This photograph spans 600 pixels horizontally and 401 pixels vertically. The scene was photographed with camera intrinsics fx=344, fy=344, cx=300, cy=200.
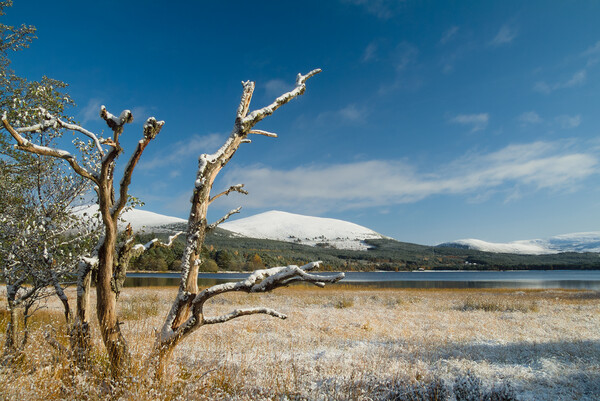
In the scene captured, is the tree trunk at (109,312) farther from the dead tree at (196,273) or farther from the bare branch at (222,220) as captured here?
the bare branch at (222,220)

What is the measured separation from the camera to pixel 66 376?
5.02 metres

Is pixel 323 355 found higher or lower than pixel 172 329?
lower

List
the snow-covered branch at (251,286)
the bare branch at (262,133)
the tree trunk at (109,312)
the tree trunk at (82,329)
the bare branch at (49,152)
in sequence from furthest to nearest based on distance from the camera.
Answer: the bare branch at (262,133)
the tree trunk at (82,329)
the tree trunk at (109,312)
the snow-covered branch at (251,286)
the bare branch at (49,152)

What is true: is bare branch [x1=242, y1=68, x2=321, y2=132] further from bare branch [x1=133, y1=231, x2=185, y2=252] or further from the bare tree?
bare branch [x1=133, y1=231, x2=185, y2=252]

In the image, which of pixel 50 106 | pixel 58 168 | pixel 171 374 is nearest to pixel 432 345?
pixel 171 374

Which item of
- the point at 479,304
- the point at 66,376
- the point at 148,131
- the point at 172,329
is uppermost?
the point at 148,131

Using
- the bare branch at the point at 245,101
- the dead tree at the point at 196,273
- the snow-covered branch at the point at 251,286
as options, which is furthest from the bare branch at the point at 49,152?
the bare branch at the point at 245,101

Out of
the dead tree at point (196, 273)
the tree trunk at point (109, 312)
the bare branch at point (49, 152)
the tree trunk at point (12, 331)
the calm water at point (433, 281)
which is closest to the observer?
the bare branch at point (49, 152)

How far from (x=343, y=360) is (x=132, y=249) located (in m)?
6.67

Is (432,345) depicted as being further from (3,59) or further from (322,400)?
(3,59)

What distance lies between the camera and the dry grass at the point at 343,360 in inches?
205

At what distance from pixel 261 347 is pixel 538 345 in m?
9.93

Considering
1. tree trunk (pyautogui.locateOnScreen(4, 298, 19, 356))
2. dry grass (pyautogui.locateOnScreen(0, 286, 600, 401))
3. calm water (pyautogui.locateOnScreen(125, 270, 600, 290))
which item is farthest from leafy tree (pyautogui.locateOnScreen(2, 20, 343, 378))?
calm water (pyautogui.locateOnScreen(125, 270, 600, 290))

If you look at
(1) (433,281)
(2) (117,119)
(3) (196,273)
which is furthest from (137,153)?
(1) (433,281)
